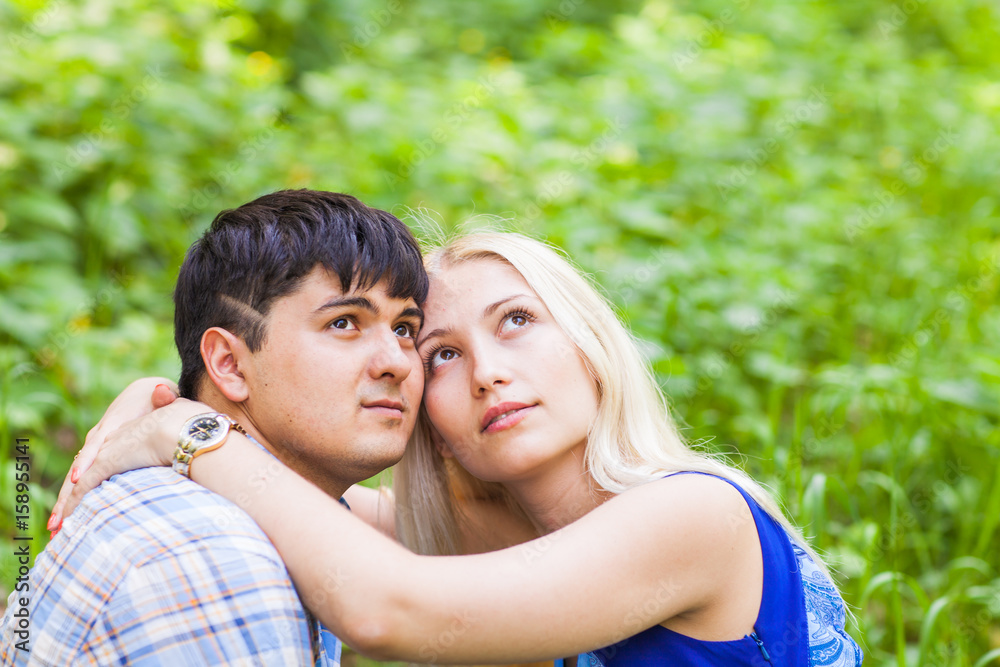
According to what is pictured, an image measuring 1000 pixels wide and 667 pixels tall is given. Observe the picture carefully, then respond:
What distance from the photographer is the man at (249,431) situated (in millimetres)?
1440

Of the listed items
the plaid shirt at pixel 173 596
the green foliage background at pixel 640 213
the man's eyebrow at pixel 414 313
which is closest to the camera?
the plaid shirt at pixel 173 596

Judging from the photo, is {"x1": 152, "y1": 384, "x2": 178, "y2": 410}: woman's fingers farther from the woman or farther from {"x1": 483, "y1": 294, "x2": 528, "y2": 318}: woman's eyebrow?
{"x1": 483, "y1": 294, "x2": 528, "y2": 318}: woman's eyebrow

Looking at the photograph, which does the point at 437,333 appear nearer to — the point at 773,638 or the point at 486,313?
the point at 486,313

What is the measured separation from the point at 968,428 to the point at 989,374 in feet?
1.04

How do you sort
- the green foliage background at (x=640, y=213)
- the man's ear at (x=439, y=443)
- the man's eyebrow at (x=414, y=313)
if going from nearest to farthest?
1. the man's eyebrow at (x=414, y=313)
2. the man's ear at (x=439, y=443)
3. the green foliage background at (x=640, y=213)

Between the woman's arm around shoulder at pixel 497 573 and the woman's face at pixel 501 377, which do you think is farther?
the woman's face at pixel 501 377

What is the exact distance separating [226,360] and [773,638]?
4.56ft

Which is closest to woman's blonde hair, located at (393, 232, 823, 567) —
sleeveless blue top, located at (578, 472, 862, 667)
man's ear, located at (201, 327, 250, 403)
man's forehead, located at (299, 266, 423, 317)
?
sleeveless blue top, located at (578, 472, 862, 667)

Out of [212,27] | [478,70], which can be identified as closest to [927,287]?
[478,70]

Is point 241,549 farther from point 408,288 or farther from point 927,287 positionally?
point 927,287

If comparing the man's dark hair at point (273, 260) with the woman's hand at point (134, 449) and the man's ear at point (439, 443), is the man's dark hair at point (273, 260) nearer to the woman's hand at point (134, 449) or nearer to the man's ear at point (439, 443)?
the woman's hand at point (134, 449)

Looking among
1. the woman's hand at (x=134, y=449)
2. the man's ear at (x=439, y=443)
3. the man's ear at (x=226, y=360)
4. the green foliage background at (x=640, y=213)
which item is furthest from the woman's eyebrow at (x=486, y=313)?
the green foliage background at (x=640, y=213)

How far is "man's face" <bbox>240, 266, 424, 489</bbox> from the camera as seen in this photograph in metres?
1.81

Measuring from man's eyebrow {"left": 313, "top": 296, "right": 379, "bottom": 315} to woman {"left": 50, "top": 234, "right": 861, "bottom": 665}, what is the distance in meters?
0.24
